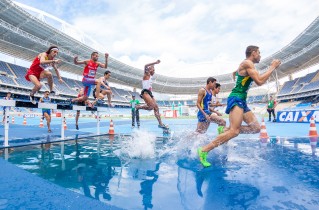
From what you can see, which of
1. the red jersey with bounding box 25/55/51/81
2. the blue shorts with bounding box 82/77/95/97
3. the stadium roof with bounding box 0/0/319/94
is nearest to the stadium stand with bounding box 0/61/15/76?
the stadium roof with bounding box 0/0/319/94

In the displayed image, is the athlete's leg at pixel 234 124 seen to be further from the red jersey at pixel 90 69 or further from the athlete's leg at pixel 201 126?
the red jersey at pixel 90 69

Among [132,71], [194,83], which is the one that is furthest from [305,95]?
[132,71]

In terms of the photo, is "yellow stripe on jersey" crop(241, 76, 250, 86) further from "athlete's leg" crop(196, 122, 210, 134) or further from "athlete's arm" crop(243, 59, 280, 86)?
"athlete's leg" crop(196, 122, 210, 134)

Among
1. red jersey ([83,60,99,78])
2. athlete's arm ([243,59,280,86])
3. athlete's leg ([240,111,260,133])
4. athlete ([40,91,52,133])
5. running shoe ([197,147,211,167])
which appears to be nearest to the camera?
athlete's arm ([243,59,280,86])

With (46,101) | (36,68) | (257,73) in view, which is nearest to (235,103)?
(257,73)

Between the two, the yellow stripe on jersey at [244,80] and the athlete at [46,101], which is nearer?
the yellow stripe on jersey at [244,80]

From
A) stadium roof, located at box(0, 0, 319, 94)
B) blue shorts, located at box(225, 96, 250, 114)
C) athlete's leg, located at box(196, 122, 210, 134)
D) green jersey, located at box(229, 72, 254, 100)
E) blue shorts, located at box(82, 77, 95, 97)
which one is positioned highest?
stadium roof, located at box(0, 0, 319, 94)

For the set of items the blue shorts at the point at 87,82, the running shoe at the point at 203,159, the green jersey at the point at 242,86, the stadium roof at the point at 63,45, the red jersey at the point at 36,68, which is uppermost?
the stadium roof at the point at 63,45

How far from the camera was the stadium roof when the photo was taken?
22.8 meters

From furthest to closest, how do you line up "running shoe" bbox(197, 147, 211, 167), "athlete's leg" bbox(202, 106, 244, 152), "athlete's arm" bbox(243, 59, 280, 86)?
"running shoe" bbox(197, 147, 211, 167) → "athlete's leg" bbox(202, 106, 244, 152) → "athlete's arm" bbox(243, 59, 280, 86)

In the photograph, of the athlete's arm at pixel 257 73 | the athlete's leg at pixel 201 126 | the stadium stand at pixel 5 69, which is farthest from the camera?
the stadium stand at pixel 5 69

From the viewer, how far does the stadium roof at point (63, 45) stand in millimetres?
22750

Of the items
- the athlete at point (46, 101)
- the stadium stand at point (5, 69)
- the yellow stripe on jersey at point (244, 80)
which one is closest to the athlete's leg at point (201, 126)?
the yellow stripe on jersey at point (244, 80)

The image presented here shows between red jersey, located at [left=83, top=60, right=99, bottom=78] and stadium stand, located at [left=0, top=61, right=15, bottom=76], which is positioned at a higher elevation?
stadium stand, located at [left=0, top=61, right=15, bottom=76]
